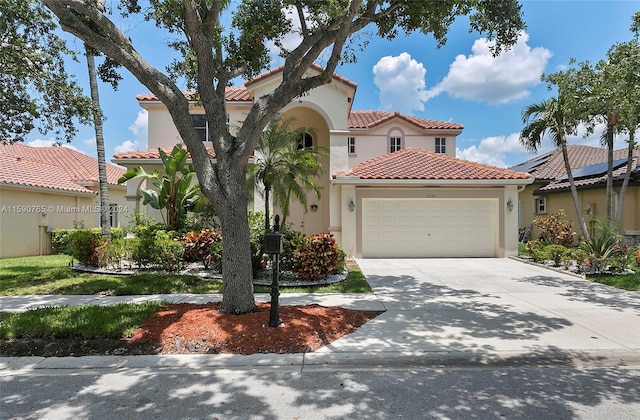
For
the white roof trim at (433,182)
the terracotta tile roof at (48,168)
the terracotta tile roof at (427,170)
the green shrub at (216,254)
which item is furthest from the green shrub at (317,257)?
the terracotta tile roof at (48,168)

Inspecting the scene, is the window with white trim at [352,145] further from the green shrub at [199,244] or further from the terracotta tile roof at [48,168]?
the terracotta tile roof at [48,168]

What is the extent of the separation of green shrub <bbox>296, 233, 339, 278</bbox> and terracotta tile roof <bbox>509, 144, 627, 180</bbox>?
16705 mm

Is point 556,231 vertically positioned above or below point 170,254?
above

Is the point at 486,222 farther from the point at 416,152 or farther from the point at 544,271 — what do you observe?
the point at 416,152

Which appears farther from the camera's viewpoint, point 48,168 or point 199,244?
point 48,168

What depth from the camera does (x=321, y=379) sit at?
170 inches

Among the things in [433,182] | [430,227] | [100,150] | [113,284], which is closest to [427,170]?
[433,182]

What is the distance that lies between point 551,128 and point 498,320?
406 inches

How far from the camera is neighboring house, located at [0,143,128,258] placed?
48.9ft

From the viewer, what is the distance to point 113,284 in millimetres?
8969

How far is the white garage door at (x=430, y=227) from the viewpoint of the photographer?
1404 centimetres

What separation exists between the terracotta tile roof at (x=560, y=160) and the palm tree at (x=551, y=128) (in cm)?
761

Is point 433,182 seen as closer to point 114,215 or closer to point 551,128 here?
point 551,128

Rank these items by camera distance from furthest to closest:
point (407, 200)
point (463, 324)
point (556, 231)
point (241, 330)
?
point (556, 231)
point (407, 200)
point (463, 324)
point (241, 330)
